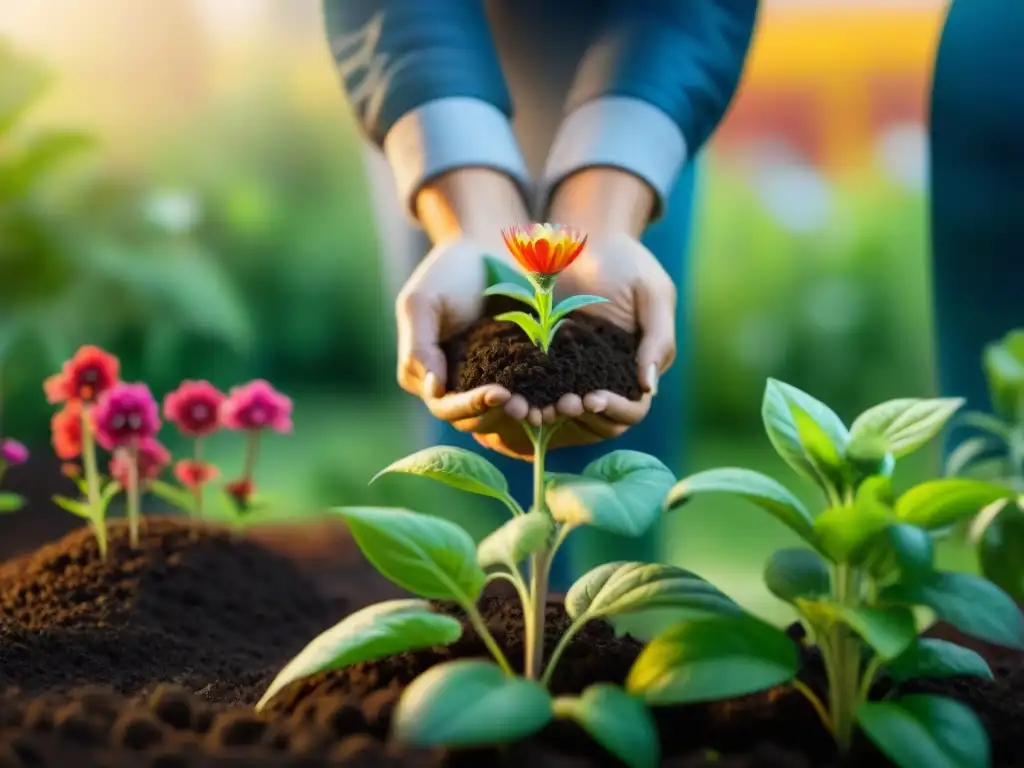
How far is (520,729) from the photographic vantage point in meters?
0.49

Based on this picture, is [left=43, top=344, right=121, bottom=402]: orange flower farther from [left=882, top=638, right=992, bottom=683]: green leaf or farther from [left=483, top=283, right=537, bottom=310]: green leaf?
[left=882, top=638, right=992, bottom=683]: green leaf

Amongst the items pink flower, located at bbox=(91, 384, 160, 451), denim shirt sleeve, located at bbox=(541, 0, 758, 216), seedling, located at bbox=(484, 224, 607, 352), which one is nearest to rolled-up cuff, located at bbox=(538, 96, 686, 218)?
denim shirt sleeve, located at bbox=(541, 0, 758, 216)

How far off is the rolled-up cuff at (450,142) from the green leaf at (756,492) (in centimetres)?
60

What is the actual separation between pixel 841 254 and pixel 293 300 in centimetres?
111

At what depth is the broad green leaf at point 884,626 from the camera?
1.63 feet

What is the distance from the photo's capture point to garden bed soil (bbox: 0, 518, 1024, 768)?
521 mm

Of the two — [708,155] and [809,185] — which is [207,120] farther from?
[809,185]

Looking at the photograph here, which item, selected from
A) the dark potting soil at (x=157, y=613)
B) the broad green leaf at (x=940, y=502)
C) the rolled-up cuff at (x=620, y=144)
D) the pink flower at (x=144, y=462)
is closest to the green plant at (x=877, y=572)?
the broad green leaf at (x=940, y=502)

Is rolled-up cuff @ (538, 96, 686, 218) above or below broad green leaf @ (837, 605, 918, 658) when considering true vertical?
above

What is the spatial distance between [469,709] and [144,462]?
968 millimetres

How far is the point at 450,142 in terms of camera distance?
42.1 inches

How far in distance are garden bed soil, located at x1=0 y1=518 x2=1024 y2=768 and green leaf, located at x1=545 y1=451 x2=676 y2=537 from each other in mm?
120

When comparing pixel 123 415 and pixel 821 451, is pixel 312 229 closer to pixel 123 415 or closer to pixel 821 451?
pixel 123 415

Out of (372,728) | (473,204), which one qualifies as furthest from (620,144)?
(372,728)
